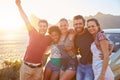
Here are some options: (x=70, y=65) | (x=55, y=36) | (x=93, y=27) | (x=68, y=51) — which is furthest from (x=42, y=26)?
(x=93, y=27)

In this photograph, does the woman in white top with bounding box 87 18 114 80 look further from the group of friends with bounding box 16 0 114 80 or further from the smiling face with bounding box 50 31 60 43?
the smiling face with bounding box 50 31 60 43

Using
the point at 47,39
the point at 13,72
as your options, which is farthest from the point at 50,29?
the point at 13,72

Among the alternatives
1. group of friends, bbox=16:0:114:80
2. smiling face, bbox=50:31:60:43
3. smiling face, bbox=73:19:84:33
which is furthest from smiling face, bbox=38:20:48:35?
smiling face, bbox=73:19:84:33

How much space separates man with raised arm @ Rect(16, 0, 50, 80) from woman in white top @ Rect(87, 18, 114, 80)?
1.16 metres

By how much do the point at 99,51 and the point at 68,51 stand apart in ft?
3.14

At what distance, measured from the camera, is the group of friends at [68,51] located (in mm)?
5391

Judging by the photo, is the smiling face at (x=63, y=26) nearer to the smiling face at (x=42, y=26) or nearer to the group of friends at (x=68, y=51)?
the group of friends at (x=68, y=51)

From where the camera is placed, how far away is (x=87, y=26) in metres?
5.65

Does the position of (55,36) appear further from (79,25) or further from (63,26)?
(79,25)

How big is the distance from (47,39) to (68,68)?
72 cm

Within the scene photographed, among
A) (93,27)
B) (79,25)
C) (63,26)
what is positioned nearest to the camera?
(93,27)

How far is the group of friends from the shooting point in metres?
5.39

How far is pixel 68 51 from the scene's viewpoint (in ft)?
20.3

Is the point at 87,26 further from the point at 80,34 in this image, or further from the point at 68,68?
the point at 68,68
